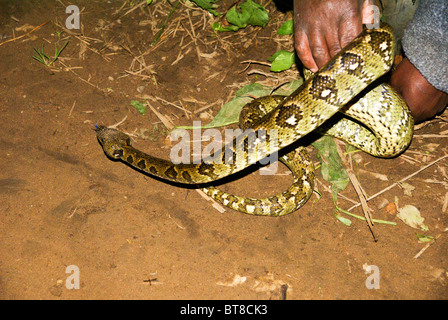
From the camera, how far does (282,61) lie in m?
6.02

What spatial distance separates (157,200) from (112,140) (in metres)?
1.07

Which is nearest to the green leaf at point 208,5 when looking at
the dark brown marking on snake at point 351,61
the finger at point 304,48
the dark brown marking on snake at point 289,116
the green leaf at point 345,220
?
the finger at point 304,48

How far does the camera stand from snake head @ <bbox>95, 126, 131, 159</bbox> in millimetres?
4957

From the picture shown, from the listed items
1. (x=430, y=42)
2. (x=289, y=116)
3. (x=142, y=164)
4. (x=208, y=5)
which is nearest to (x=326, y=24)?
(x=289, y=116)

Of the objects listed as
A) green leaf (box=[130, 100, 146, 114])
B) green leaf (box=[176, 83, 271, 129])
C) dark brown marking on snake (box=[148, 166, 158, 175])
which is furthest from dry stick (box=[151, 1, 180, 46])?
dark brown marking on snake (box=[148, 166, 158, 175])

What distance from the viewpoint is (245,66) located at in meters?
6.23

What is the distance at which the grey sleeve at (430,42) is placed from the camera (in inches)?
178

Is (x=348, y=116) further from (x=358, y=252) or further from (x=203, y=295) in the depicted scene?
(x=203, y=295)

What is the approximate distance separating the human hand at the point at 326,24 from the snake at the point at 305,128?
6.5 inches

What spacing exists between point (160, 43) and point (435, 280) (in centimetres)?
545

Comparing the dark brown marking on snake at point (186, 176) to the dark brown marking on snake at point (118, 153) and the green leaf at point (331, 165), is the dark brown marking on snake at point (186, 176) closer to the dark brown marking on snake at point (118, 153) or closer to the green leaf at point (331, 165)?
the dark brown marking on snake at point (118, 153)

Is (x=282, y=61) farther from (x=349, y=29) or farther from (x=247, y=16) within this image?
(x=349, y=29)

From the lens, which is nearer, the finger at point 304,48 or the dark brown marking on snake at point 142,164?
the finger at point 304,48

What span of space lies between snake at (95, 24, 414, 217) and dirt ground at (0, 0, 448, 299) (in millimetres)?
225
